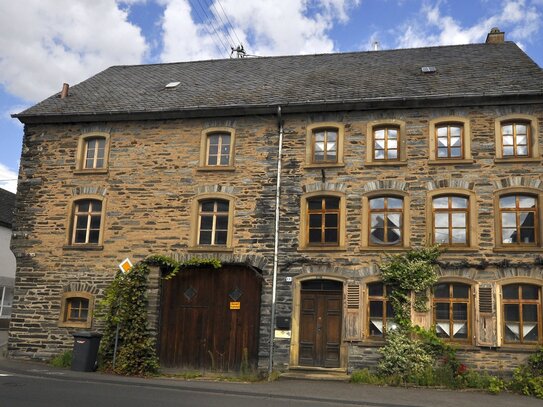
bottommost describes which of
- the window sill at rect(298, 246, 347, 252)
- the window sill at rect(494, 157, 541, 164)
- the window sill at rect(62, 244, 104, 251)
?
the window sill at rect(62, 244, 104, 251)

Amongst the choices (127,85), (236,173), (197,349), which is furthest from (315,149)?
(127,85)

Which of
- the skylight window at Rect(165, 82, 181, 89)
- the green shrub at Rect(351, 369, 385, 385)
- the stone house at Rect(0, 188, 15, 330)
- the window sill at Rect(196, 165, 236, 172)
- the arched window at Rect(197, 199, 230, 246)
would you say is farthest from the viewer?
the stone house at Rect(0, 188, 15, 330)

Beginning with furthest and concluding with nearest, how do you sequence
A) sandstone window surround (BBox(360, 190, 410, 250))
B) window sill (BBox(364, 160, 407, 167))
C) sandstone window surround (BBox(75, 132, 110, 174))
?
sandstone window surround (BBox(75, 132, 110, 174)) → window sill (BBox(364, 160, 407, 167)) → sandstone window surround (BBox(360, 190, 410, 250))

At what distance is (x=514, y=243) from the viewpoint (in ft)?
47.2

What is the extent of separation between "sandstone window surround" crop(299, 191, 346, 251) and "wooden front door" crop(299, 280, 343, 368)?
Result: 109 cm

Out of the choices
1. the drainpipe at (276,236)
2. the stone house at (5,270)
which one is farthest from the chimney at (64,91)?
the stone house at (5,270)

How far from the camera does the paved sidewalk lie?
11359 mm

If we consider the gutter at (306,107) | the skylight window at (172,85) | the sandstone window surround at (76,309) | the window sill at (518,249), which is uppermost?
the skylight window at (172,85)

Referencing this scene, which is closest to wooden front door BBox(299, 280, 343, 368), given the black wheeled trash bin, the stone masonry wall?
the stone masonry wall

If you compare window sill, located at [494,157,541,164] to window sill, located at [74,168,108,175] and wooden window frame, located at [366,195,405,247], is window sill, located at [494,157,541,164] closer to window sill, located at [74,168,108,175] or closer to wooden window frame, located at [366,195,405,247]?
wooden window frame, located at [366,195,405,247]

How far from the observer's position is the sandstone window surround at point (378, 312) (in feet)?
48.0

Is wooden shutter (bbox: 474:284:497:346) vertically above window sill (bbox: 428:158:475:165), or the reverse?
window sill (bbox: 428:158:475:165)

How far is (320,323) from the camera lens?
594 inches

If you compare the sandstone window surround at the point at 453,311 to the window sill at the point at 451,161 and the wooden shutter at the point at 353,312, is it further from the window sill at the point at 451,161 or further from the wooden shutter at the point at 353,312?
the window sill at the point at 451,161
